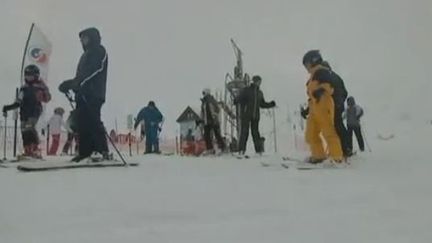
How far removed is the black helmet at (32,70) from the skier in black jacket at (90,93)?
0.07 metres

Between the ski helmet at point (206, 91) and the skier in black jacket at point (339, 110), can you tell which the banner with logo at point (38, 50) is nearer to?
the ski helmet at point (206, 91)

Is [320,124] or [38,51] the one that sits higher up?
[38,51]

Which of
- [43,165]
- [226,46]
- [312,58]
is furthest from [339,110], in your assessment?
[43,165]

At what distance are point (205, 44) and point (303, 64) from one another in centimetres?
26

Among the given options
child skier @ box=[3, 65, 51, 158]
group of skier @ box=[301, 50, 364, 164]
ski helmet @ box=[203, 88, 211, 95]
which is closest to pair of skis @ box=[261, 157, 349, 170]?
group of skier @ box=[301, 50, 364, 164]

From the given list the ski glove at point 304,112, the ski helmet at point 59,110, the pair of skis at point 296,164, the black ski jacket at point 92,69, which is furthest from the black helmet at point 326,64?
the ski helmet at point 59,110

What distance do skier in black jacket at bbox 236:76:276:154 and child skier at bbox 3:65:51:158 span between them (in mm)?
470

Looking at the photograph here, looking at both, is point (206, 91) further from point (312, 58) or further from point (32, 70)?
point (32, 70)

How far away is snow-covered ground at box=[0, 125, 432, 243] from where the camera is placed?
129 cm

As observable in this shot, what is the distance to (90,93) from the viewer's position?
147 centimetres

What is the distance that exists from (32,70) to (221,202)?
21.5 inches

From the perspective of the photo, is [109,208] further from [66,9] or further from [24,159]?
[66,9]

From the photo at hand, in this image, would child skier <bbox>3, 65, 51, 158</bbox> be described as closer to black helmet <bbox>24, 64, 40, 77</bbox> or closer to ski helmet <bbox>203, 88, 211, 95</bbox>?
black helmet <bbox>24, 64, 40, 77</bbox>

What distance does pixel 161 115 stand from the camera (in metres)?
1.52
